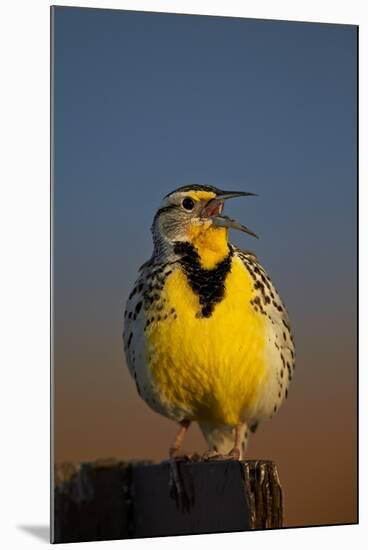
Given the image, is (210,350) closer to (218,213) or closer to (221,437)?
(221,437)

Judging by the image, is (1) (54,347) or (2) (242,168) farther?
(2) (242,168)

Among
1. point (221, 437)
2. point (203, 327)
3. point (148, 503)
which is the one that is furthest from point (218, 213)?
point (148, 503)

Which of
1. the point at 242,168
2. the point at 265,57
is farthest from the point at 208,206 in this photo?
the point at 265,57

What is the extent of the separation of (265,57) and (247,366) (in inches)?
51.2

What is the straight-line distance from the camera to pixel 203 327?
5.97 m

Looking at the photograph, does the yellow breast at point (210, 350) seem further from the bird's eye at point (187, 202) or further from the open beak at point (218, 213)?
the bird's eye at point (187, 202)

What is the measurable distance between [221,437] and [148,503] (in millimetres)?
401

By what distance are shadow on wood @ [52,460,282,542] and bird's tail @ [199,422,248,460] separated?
0.21 metres

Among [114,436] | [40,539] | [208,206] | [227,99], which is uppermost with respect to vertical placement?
[227,99]

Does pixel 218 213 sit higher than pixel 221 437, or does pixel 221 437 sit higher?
pixel 218 213

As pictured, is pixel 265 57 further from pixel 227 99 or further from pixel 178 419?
pixel 178 419

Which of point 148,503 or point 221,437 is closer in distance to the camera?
point 148,503

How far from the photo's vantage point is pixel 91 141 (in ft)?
19.7

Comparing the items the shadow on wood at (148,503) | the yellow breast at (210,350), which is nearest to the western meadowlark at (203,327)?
the yellow breast at (210,350)
